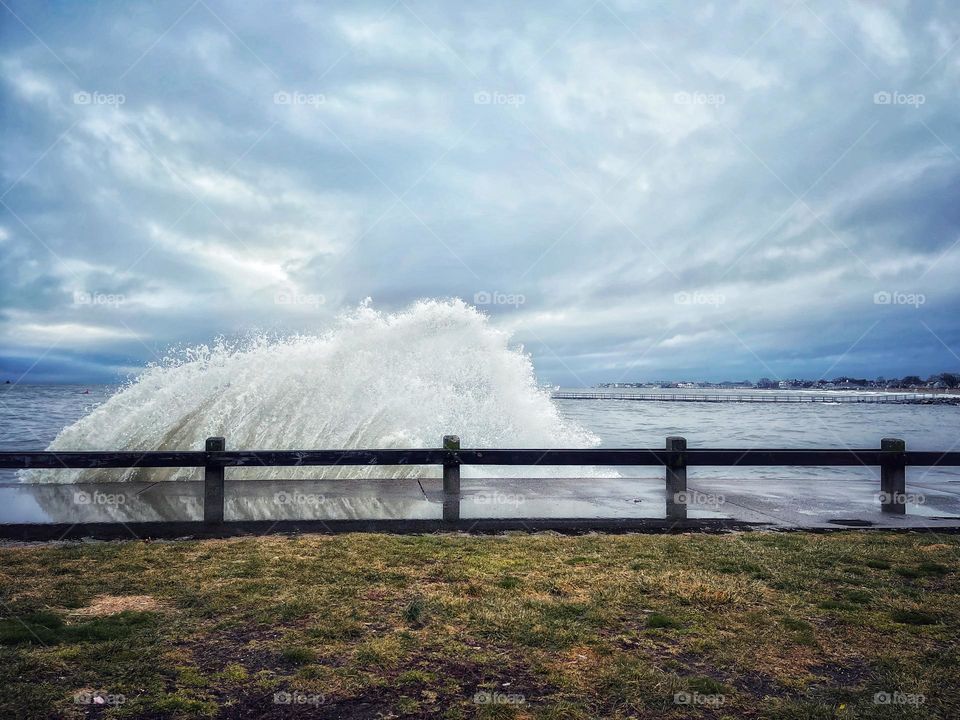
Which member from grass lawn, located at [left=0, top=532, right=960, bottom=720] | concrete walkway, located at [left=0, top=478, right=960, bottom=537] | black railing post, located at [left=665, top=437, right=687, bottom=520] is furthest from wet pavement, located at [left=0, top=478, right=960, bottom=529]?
grass lawn, located at [left=0, top=532, right=960, bottom=720]

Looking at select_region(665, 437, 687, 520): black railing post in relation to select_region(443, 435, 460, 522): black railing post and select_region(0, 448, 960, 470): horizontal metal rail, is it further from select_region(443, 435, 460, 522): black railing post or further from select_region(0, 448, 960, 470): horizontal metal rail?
select_region(443, 435, 460, 522): black railing post

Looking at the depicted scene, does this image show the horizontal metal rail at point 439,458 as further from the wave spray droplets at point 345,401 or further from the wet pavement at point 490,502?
the wave spray droplets at point 345,401

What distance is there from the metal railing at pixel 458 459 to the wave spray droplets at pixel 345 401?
4.44 m

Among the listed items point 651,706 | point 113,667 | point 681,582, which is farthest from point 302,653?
point 681,582

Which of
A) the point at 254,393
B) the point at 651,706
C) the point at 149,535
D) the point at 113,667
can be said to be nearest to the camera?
the point at 651,706

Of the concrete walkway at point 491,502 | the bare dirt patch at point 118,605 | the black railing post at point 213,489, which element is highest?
the black railing post at point 213,489

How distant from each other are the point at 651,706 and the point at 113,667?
3247 mm

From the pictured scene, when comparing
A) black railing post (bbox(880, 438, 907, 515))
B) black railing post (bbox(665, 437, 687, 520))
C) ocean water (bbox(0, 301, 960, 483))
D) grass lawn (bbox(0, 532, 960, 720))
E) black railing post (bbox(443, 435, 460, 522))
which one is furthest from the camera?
ocean water (bbox(0, 301, 960, 483))

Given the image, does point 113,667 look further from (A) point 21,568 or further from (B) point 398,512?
(B) point 398,512

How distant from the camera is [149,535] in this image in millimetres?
7387

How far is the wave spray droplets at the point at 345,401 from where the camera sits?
1399 centimetres

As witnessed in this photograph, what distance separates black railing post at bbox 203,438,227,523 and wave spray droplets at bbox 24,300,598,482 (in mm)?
4462

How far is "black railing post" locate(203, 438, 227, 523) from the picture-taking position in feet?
26.2

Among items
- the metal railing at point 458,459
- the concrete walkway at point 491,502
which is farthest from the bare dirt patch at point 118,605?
the concrete walkway at point 491,502
